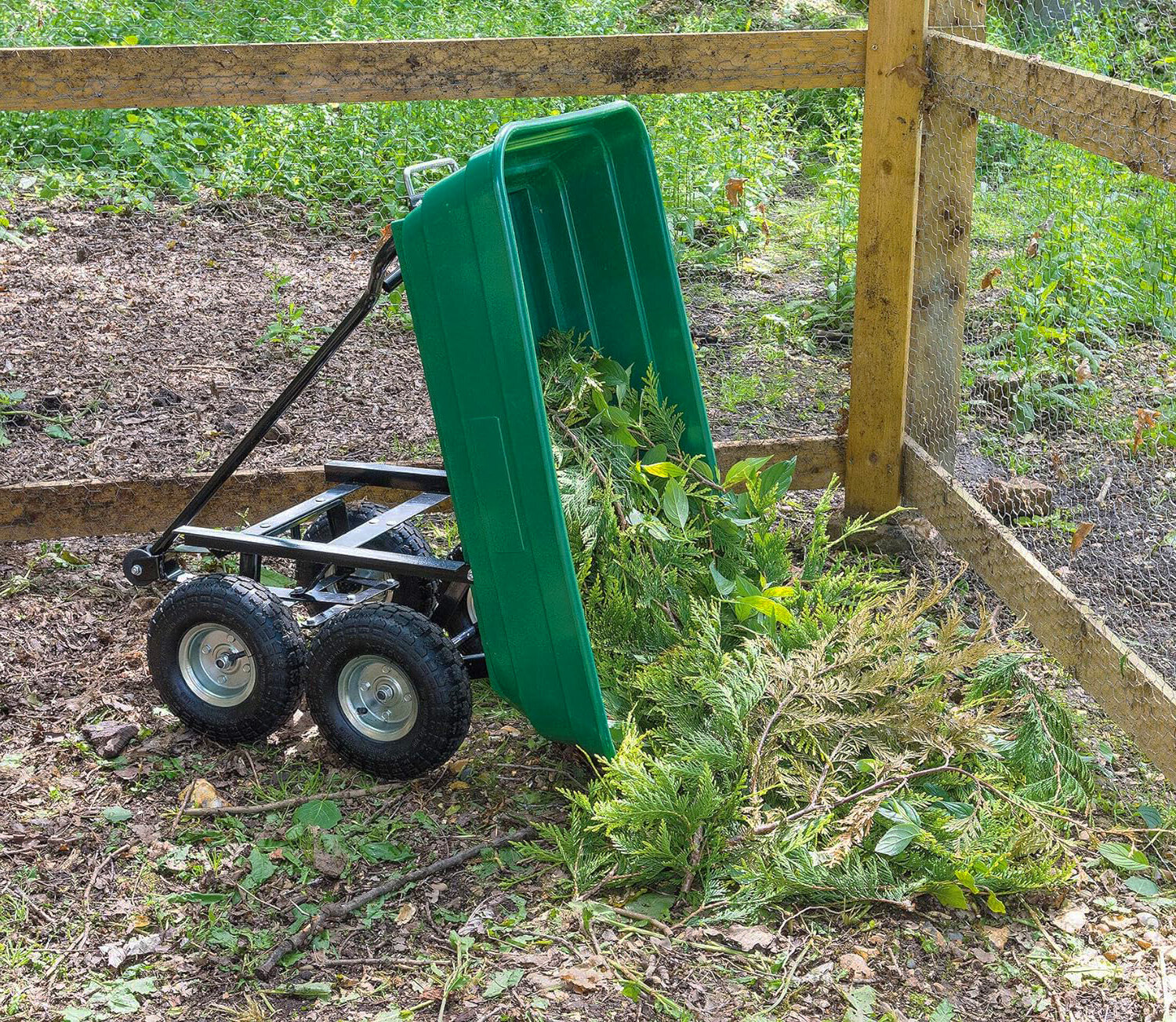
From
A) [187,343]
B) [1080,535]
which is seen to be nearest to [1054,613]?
[1080,535]

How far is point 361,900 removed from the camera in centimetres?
253

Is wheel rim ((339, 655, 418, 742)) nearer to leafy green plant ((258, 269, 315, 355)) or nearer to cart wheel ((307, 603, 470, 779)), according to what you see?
cart wheel ((307, 603, 470, 779))

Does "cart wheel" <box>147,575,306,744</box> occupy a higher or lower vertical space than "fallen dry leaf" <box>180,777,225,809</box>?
higher

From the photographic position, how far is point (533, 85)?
11.5ft

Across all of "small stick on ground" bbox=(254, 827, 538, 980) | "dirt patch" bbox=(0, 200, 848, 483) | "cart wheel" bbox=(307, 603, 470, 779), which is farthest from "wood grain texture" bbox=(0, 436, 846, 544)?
"small stick on ground" bbox=(254, 827, 538, 980)

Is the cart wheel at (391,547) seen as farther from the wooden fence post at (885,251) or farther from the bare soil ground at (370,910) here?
the wooden fence post at (885,251)

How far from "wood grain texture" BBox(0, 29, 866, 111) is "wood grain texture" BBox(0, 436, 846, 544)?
1.11 metres

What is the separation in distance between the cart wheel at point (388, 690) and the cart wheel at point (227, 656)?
10cm

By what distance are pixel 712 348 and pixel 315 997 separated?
357 centimetres

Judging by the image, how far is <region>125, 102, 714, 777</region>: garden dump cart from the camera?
2.54 metres

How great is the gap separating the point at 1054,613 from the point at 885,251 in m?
1.25

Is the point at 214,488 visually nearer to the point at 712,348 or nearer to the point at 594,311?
the point at 594,311

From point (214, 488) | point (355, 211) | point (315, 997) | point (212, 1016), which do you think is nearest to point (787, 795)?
point (315, 997)

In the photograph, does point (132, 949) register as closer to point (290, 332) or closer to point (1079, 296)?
point (290, 332)
